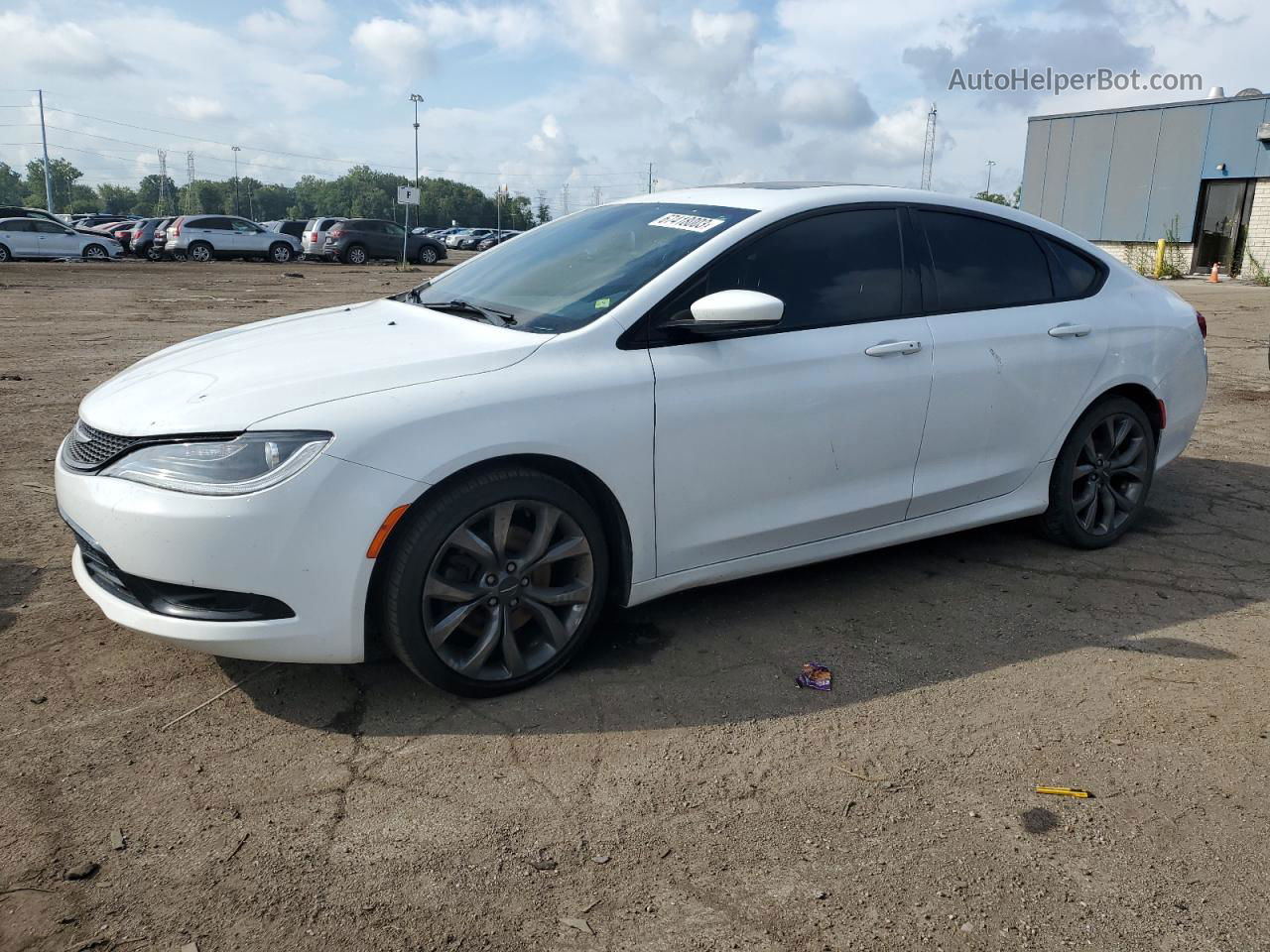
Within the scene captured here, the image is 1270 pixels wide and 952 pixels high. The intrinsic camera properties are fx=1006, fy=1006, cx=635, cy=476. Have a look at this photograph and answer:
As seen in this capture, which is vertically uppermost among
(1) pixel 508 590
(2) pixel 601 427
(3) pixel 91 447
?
(2) pixel 601 427

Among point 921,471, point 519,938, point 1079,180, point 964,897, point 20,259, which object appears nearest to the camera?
point 519,938

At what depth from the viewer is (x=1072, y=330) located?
14.9 feet

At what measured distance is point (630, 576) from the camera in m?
3.50

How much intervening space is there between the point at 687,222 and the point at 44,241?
1230 inches

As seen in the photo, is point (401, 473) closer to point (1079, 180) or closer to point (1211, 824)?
point (1211, 824)

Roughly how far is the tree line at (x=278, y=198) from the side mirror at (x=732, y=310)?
124327mm

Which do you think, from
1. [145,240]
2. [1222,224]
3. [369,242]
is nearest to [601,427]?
[1222,224]

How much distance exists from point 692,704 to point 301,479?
144 centimetres

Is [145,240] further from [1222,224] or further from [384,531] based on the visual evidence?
[384,531]

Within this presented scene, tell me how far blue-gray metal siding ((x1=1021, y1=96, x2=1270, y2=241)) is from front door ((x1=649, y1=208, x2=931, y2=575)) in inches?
1203

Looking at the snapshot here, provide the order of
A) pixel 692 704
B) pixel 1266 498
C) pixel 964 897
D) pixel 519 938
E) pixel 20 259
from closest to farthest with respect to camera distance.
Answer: pixel 519 938
pixel 964 897
pixel 692 704
pixel 1266 498
pixel 20 259

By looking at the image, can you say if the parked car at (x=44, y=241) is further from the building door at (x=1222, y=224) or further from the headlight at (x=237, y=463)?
the building door at (x=1222, y=224)

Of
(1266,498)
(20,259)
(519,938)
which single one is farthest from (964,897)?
(20,259)

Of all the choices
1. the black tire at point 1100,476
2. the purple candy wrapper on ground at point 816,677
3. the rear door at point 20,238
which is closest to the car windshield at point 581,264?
the purple candy wrapper on ground at point 816,677
